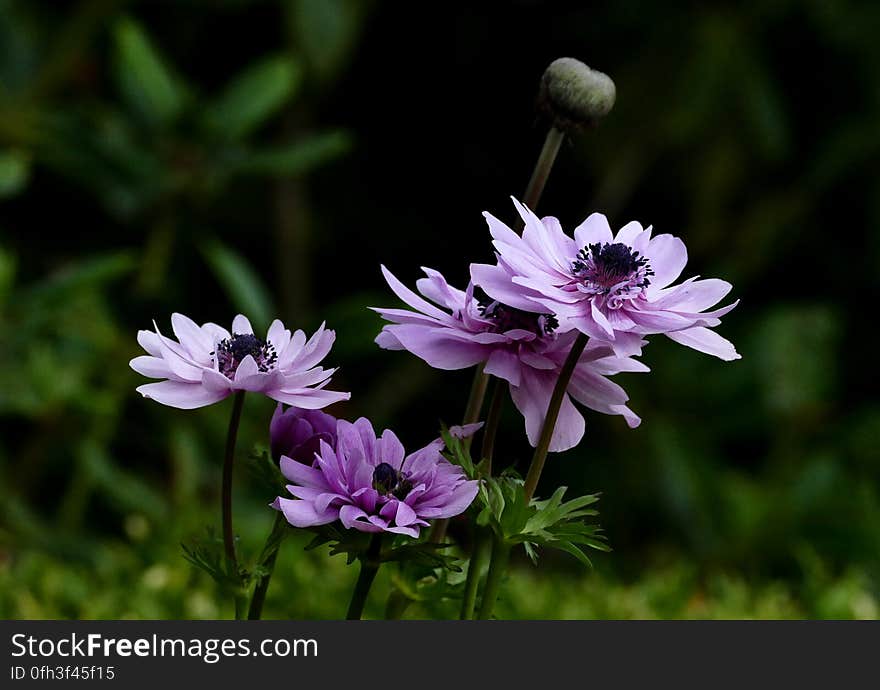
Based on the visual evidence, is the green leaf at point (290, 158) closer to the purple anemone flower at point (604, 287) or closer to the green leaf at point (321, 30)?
the green leaf at point (321, 30)

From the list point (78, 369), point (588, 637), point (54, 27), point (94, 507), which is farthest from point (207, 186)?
point (588, 637)

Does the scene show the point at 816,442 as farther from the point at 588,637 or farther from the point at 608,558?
the point at 588,637

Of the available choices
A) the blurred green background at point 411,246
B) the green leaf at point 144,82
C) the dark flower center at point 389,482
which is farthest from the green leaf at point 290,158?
the dark flower center at point 389,482

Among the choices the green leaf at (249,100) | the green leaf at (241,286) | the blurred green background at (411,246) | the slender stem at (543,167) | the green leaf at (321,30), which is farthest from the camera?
the green leaf at (321,30)

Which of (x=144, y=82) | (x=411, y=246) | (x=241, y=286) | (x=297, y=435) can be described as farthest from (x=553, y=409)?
(x=411, y=246)

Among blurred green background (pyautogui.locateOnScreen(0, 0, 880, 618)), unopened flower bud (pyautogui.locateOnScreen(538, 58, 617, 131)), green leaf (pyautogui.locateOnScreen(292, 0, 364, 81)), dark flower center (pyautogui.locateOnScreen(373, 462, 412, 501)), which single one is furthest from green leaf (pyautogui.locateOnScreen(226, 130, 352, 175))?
dark flower center (pyautogui.locateOnScreen(373, 462, 412, 501))

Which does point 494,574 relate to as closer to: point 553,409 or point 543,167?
point 553,409
